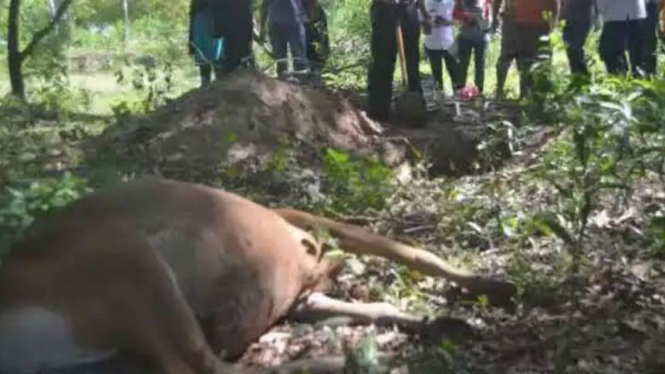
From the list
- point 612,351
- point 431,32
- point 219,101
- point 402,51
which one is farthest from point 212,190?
point 431,32

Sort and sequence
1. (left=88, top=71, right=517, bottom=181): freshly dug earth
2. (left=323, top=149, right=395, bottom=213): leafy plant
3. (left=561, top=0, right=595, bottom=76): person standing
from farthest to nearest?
(left=561, top=0, right=595, bottom=76): person standing, (left=88, top=71, right=517, bottom=181): freshly dug earth, (left=323, top=149, right=395, bottom=213): leafy plant

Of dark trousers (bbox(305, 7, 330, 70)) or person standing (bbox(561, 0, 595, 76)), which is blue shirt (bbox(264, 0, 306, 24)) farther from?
person standing (bbox(561, 0, 595, 76))

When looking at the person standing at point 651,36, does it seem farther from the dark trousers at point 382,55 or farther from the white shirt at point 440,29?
the white shirt at point 440,29

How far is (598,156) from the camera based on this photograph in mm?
5418

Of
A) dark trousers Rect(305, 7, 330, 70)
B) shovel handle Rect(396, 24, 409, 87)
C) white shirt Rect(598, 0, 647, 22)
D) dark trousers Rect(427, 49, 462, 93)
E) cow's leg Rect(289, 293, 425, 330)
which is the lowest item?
dark trousers Rect(427, 49, 462, 93)

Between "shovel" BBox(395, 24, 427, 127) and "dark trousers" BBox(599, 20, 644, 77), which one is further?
"dark trousers" BBox(599, 20, 644, 77)

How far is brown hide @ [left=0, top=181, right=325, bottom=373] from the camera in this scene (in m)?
3.89

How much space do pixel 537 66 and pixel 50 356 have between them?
3.18 metres

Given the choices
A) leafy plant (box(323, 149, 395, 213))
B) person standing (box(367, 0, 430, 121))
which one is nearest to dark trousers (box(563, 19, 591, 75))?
person standing (box(367, 0, 430, 121))

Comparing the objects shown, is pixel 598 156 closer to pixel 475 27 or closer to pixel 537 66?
pixel 537 66

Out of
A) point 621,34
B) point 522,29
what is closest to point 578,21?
point 621,34

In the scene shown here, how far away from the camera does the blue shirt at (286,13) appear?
11523mm

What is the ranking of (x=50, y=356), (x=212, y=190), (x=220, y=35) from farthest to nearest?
(x=220, y=35)
(x=212, y=190)
(x=50, y=356)

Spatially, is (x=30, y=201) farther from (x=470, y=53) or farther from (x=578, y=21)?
(x=470, y=53)
